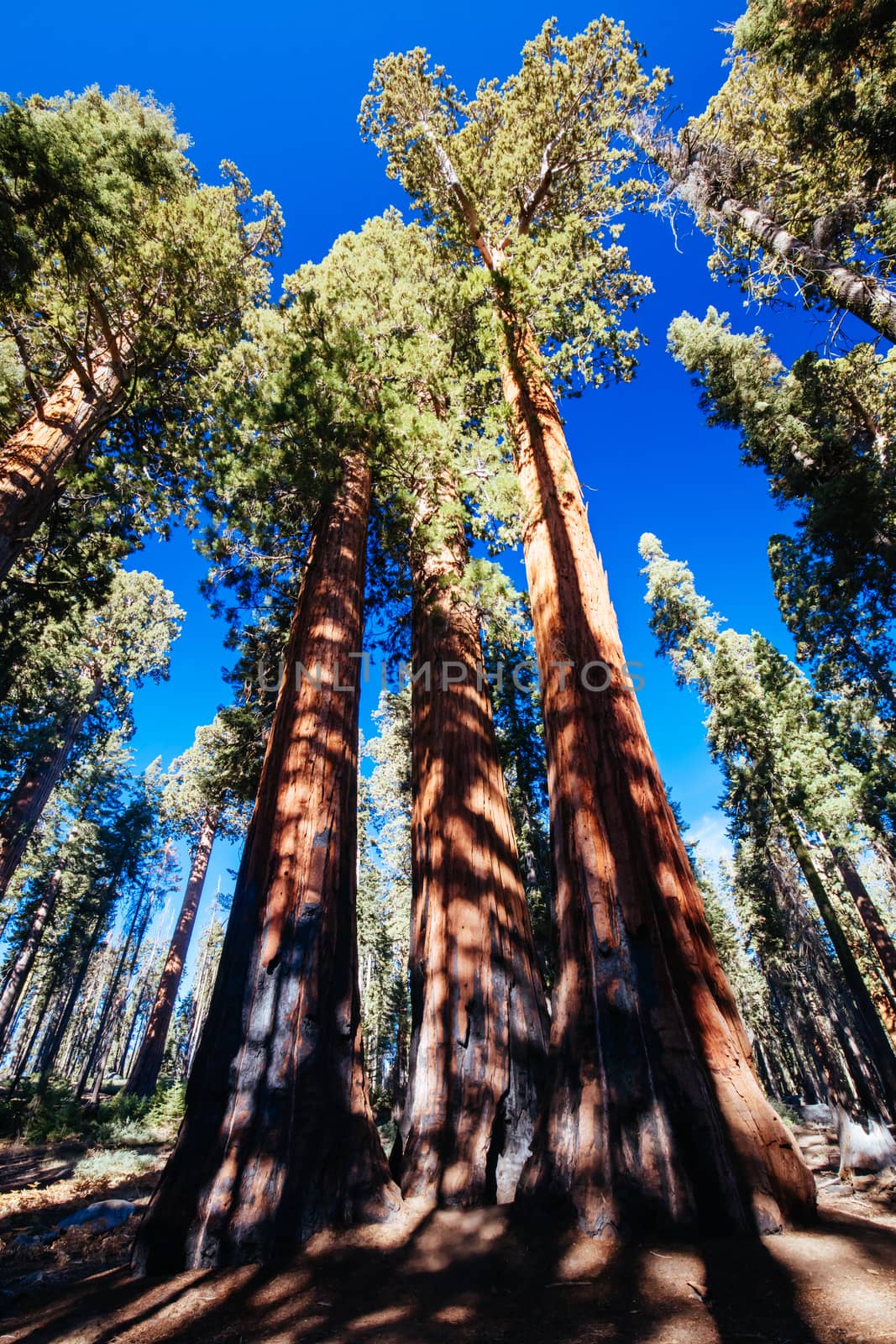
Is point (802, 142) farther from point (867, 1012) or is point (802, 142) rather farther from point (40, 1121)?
point (40, 1121)

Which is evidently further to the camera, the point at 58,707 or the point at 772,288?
the point at 58,707

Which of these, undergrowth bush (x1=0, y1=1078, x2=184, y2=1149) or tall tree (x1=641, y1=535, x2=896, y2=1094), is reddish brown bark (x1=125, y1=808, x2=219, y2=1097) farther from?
tall tree (x1=641, y1=535, x2=896, y2=1094)

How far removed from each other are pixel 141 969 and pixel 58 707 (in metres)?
47.0

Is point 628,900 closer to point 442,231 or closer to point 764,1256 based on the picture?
point 764,1256

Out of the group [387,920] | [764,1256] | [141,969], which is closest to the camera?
[764,1256]

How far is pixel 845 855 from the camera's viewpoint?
16047mm

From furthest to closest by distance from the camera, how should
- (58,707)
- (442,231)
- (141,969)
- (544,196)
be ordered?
(141,969)
(58,707)
(442,231)
(544,196)

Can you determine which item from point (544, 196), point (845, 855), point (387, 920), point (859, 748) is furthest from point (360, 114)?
point (387, 920)

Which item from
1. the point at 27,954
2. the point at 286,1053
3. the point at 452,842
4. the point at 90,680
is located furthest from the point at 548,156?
the point at 27,954

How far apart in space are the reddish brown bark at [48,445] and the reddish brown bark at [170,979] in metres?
15.3

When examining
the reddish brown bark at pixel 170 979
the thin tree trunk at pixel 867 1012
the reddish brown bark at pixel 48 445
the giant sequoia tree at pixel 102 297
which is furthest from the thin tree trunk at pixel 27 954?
the thin tree trunk at pixel 867 1012

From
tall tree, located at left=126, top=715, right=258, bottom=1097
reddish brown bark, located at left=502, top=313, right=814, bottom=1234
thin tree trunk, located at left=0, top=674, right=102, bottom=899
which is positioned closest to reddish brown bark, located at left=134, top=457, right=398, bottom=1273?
reddish brown bark, located at left=502, top=313, right=814, bottom=1234

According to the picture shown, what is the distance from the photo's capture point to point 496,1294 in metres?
2.01

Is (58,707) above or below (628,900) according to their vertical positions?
above
